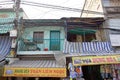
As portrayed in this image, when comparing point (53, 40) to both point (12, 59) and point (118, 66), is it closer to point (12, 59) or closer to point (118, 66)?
point (12, 59)

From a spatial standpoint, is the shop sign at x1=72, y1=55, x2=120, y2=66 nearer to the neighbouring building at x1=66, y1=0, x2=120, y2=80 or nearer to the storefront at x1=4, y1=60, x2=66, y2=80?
the neighbouring building at x1=66, y1=0, x2=120, y2=80

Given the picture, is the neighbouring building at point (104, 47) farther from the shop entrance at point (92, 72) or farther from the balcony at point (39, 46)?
the balcony at point (39, 46)

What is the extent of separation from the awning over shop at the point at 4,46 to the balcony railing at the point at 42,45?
0.91m

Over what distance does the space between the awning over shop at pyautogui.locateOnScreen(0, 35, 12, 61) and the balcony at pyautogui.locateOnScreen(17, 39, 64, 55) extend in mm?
758

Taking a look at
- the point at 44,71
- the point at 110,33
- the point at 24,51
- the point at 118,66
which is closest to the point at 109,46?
the point at 110,33

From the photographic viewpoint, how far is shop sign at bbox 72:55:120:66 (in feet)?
33.2

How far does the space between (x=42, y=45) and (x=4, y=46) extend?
2.79 meters

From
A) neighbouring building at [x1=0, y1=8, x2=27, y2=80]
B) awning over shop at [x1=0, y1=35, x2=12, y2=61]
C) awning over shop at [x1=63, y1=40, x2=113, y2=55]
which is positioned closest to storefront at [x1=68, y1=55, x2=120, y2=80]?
awning over shop at [x1=63, y1=40, x2=113, y2=55]

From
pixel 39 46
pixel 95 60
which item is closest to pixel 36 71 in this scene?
pixel 95 60

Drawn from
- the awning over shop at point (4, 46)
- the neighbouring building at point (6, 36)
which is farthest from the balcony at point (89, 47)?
the awning over shop at point (4, 46)

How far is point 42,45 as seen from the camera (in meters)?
14.3

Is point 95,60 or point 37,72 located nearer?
point 95,60

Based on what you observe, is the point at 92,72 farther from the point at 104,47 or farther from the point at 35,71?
the point at 35,71

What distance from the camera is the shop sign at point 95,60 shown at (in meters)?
10.1
